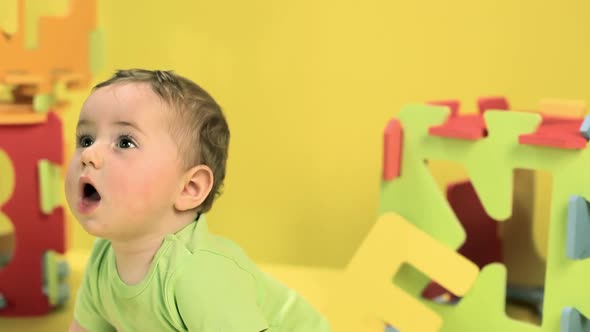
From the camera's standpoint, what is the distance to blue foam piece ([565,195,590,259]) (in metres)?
1.20

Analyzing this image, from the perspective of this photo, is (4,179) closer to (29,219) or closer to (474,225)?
(29,219)

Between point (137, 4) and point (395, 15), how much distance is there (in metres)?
0.57

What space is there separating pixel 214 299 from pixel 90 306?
0.26 m

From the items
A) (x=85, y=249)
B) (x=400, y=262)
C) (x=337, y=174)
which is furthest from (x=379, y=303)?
(x=85, y=249)

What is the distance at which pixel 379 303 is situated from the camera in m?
1.35

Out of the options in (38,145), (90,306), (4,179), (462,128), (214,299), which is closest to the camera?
(214,299)

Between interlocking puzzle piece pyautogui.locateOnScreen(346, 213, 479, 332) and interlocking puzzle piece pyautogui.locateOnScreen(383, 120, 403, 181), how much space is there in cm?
7

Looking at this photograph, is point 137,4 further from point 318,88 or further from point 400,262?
point 400,262

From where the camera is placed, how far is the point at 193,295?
95 cm

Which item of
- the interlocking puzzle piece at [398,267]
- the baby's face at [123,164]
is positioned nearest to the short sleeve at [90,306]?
the baby's face at [123,164]

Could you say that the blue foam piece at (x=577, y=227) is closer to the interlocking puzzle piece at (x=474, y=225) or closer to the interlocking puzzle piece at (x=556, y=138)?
the interlocking puzzle piece at (x=556, y=138)

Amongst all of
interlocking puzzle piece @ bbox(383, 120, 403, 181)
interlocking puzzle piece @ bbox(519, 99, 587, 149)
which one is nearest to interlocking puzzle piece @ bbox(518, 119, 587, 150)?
interlocking puzzle piece @ bbox(519, 99, 587, 149)

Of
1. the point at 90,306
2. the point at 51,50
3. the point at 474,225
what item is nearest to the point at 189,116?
the point at 90,306

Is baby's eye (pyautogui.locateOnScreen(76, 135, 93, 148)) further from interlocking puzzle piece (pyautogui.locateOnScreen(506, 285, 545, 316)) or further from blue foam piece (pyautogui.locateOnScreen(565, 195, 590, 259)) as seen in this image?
interlocking puzzle piece (pyautogui.locateOnScreen(506, 285, 545, 316))
